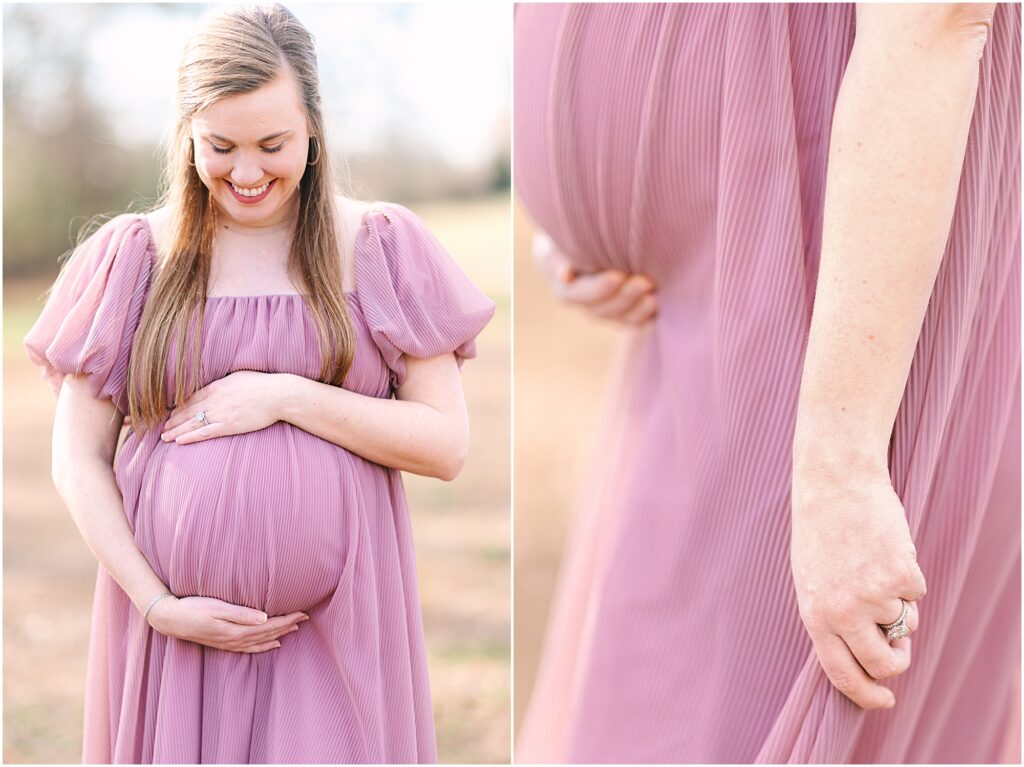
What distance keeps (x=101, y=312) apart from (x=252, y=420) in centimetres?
23

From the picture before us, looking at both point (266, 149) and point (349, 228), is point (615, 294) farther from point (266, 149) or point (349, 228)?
point (266, 149)

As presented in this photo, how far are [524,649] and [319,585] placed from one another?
103 inches

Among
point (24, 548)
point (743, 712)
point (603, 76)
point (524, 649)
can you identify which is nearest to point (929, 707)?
point (743, 712)

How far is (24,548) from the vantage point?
4316 mm

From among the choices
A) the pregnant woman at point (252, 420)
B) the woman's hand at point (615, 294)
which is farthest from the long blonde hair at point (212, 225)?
the woman's hand at point (615, 294)

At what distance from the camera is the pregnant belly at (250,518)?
1283mm

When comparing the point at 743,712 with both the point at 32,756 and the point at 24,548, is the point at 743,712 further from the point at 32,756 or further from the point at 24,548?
the point at 24,548

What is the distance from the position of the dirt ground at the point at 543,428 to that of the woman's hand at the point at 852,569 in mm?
2341

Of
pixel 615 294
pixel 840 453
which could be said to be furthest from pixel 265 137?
pixel 840 453

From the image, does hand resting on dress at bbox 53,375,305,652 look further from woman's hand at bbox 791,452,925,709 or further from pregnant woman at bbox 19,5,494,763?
woman's hand at bbox 791,452,925,709

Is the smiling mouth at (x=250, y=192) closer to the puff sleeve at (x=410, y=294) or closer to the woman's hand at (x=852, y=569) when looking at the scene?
the puff sleeve at (x=410, y=294)

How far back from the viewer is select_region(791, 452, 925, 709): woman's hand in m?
1.17

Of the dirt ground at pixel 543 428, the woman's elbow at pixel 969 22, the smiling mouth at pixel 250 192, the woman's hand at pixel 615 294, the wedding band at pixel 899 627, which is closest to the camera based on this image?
the woman's elbow at pixel 969 22

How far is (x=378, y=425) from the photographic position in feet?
4.38
